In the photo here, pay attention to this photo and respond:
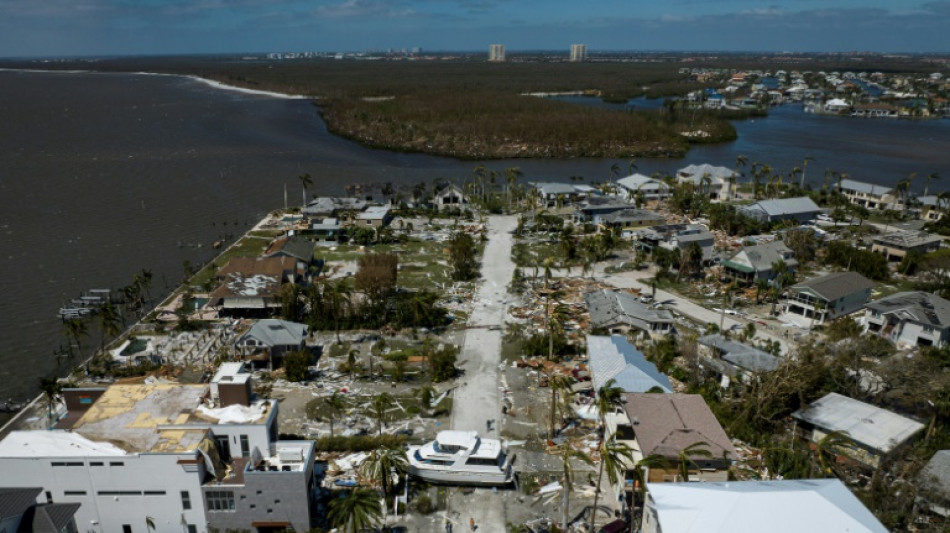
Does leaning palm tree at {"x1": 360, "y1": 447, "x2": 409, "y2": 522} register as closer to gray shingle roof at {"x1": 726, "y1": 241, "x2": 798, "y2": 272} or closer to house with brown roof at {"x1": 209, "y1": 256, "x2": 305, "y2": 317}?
house with brown roof at {"x1": 209, "y1": 256, "x2": 305, "y2": 317}

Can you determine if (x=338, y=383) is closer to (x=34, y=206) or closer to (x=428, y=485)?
(x=428, y=485)

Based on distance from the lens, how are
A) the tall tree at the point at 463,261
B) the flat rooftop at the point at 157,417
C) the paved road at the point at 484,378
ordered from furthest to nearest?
1. the tall tree at the point at 463,261
2. the paved road at the point at 484,378
3. the flat rooftop at the point at 157,417

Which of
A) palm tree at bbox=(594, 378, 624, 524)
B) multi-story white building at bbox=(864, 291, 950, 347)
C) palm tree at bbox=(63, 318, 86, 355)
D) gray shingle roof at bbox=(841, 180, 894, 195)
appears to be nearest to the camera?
palm tree at bbox=(594, 378, 624, 524)

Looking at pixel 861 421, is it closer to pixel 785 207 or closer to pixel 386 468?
pixel 386 468

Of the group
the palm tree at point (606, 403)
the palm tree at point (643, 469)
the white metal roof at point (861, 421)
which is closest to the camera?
the palm tree at point (643, 469)

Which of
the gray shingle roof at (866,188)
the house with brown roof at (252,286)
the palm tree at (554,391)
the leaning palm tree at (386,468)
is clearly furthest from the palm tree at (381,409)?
the gray shingle roof at (866,188)

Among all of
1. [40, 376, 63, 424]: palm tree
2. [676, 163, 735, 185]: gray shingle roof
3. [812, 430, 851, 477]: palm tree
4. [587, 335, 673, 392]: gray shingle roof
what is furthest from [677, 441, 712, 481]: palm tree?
[676, 163, 735, 185]: gray shingle roof

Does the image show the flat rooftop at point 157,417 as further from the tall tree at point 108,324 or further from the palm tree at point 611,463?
the tall tree at point 108,324
